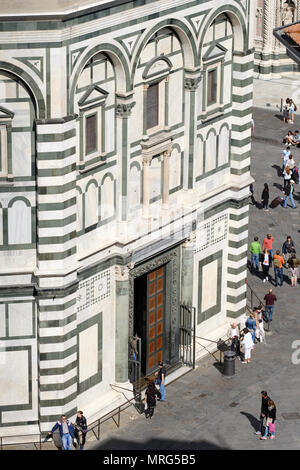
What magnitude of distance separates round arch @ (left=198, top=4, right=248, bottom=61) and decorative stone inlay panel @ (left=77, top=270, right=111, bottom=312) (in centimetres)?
865

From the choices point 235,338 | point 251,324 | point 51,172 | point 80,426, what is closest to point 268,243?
point 251,324

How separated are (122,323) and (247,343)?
6082 mm

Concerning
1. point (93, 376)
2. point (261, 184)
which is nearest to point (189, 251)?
point (93, 376)

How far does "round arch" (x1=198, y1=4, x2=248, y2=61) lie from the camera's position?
2082 inches

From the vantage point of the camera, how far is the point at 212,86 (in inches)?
2159

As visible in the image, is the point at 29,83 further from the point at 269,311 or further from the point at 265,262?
the point at 265,262

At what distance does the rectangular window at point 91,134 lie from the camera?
49312 mm

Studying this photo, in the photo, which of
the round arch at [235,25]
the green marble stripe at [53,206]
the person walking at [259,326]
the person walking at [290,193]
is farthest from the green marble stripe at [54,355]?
the person walking at [290,193]

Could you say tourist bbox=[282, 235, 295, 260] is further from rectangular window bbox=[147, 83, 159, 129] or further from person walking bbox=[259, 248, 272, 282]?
rectangular window bbox=[147, 83, 159, 129]

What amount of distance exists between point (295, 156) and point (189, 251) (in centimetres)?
2360

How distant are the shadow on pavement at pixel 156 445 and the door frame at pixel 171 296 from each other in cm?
386

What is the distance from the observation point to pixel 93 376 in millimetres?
52250

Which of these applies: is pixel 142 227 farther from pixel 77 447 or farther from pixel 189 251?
pixel 77 447

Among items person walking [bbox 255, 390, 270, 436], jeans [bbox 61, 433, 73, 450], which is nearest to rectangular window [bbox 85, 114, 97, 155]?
jeans [bbox 61, 433, 73, 450]
